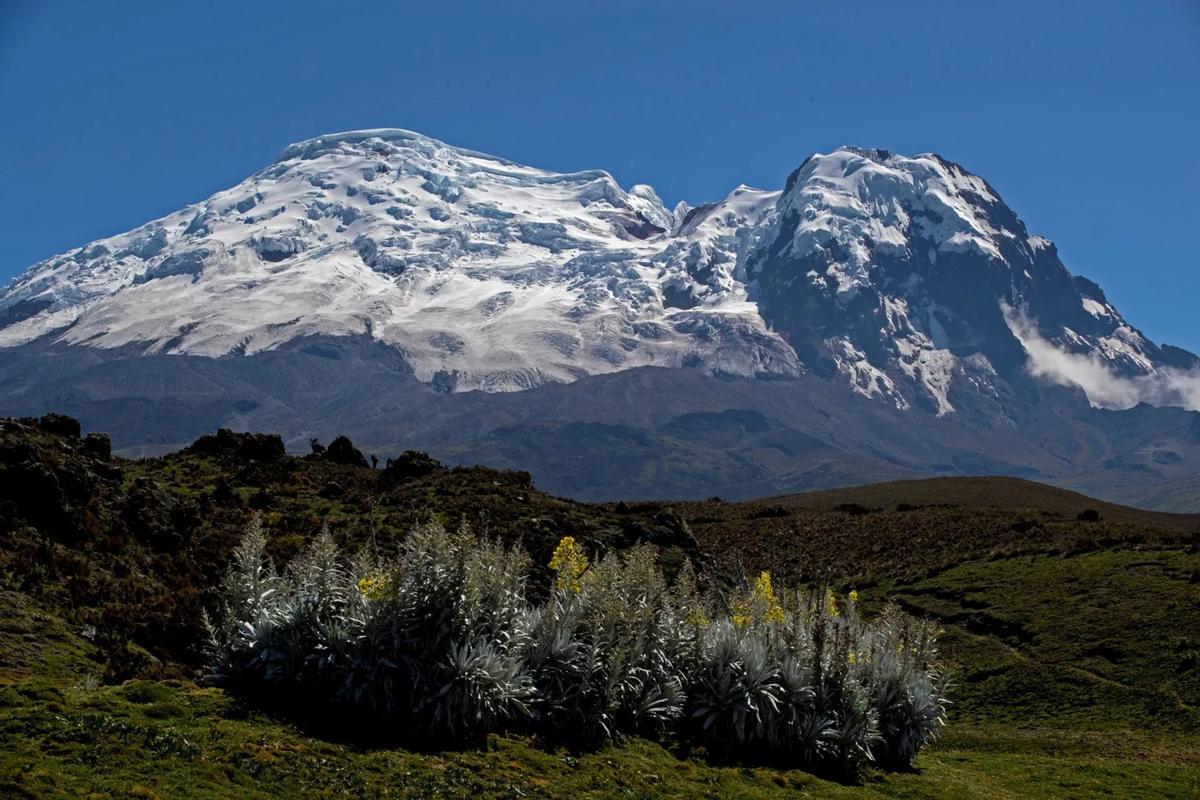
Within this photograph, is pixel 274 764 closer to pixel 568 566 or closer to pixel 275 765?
pixel 275 765

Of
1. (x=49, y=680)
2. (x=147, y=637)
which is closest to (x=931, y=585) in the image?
(x=147, y=637)

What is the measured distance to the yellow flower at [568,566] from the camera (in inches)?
1136

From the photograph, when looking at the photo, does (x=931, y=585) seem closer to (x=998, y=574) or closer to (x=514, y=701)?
(x=998, y=574)

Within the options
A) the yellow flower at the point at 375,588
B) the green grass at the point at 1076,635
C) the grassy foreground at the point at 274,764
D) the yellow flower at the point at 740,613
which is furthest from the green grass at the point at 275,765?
the green grass at the point at 1076,635

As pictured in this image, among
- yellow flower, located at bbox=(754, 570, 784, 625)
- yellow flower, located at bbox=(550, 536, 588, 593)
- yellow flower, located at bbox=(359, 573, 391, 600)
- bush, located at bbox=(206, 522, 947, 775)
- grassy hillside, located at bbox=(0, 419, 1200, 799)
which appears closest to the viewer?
grassy hillside, located at bbox=(0, 419, 1200, 799)

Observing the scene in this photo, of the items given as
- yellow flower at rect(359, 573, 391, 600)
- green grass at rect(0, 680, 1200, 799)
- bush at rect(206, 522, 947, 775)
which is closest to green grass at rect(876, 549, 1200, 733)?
bush at rect(206, 522, 947, 775)

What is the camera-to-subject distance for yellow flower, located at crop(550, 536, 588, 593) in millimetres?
28844

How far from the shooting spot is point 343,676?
25.1 metres

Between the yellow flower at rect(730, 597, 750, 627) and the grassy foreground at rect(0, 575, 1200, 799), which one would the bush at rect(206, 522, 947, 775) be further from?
the grassy foreground at rect(0, 575, 1200, 799)

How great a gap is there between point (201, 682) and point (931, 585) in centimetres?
4176

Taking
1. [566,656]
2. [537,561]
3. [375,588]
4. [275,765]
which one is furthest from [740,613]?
[537,561]

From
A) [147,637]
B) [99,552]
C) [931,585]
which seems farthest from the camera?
[931,585]

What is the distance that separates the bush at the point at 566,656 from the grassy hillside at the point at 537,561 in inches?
42.9

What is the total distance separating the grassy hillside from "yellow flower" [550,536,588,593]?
8.34 ft
